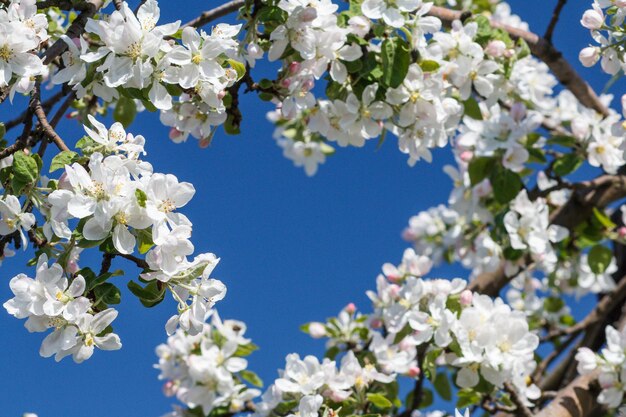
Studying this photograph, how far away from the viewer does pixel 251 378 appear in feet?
9.48

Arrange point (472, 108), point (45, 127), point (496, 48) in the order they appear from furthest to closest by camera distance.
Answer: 1. point (472, 108)
2. point (496, 48)
3. point (45, 127)

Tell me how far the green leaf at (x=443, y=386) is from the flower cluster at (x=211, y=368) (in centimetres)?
74

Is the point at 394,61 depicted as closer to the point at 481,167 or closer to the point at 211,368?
the point at 481,167

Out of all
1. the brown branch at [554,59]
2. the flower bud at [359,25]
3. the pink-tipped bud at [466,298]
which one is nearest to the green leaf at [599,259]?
the brown branch at [554,59]

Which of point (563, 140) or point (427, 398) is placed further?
point (427, 398)

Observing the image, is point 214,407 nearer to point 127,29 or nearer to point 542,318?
point 127,29

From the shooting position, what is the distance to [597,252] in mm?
3270

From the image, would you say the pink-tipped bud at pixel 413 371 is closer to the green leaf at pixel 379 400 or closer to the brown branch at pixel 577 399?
the green leaf at pixel 379 400

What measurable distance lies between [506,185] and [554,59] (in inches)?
19.6

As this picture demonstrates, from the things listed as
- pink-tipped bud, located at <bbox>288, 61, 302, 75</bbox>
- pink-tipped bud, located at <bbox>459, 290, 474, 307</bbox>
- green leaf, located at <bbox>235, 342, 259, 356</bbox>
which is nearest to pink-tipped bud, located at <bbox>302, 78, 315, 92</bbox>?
A: pink-tipped bud, located at <bbox>288, 61, 302, 75</bbox>

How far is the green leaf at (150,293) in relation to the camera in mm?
1563

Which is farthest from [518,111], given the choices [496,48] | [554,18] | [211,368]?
[211,368]

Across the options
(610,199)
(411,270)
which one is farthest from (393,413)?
(610,199)

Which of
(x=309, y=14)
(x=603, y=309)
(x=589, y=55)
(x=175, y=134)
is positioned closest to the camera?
(x=309, y=14)
